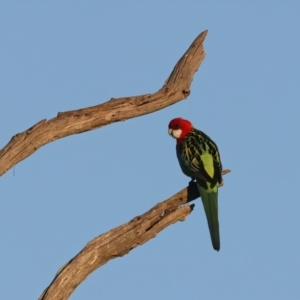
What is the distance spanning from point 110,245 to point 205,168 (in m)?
2.35

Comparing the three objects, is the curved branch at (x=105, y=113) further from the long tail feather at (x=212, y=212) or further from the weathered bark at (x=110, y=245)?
the long tail feather at (x=212, y=212)

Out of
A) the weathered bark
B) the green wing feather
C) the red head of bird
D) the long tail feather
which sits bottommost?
the weathered bark

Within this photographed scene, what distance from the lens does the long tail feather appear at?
8.61 m

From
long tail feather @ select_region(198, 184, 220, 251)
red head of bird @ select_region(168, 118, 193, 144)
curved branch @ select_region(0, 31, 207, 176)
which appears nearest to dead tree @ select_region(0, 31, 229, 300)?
curved branch @ select_region(0, 31, 207, 176)

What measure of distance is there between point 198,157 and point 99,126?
198 cm

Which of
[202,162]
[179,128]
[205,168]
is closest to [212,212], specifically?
[205,168]

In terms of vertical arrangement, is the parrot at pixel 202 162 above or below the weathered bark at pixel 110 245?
above

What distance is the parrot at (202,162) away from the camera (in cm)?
879

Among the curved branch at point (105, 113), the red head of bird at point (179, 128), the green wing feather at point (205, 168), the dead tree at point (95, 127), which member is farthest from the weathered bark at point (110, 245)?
the red head of bird at point (179, 128)

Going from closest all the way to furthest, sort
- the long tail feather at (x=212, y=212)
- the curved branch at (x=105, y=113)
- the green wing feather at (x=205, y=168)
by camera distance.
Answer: the curved branch at (x=105, y=113), the long tail feather at (x=212, y=212), the green wing feather at (x=205, y=168)

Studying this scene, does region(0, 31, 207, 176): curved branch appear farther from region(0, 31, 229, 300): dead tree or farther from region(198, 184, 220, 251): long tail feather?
region(198, 184, 220, 251): long tail feather

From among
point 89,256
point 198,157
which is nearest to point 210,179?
point 198,157

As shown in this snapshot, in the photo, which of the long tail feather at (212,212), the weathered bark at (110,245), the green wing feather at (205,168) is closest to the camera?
the weathered bark at (110,245)

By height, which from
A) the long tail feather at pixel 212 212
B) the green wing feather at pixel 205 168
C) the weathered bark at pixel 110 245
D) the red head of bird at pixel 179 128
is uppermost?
the red head of bird at pixel 179 128
